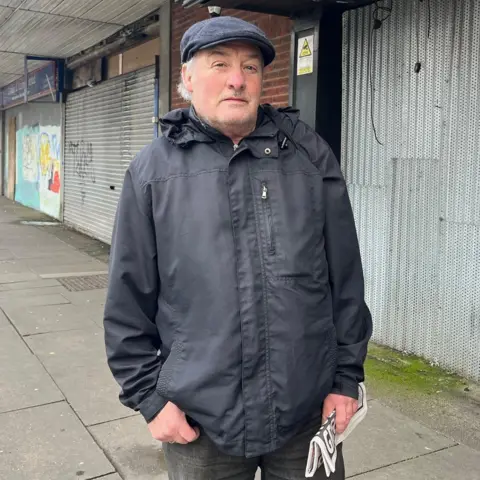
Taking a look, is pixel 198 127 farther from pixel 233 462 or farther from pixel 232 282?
pixel 233 462

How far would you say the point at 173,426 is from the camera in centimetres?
174

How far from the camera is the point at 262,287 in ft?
5.59

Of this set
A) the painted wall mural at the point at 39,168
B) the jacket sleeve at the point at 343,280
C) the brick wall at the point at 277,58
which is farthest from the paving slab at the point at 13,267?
the jacket sleeve at the point at 343,280

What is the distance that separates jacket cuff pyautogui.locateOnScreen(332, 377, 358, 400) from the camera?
184cm

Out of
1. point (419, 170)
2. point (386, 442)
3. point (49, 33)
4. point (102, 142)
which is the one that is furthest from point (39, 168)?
point (386, 442)

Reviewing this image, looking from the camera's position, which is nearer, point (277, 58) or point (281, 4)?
point (281, 4)

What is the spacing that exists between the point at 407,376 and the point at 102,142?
857 centimetres

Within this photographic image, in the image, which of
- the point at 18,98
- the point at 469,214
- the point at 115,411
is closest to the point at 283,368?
the point at 115,411

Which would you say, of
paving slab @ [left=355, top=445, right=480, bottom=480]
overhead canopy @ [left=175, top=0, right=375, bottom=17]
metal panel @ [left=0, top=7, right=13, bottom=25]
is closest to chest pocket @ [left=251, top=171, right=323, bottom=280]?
paving slab @ [left=355, top=445, right=480, bottom=480]

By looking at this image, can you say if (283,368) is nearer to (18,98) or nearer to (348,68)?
(348,68)

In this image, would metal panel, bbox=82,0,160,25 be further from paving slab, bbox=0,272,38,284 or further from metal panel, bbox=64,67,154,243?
paving slab, bbox=0,272,38,284

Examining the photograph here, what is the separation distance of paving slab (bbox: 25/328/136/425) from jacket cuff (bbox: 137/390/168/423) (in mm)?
2267

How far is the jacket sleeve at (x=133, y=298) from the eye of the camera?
1.78m

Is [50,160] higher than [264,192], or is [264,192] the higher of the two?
[50,160]
